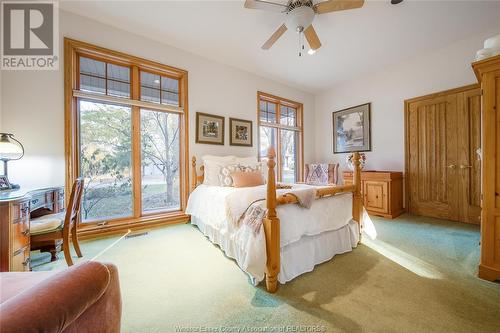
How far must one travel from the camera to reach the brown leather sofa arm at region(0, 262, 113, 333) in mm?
428

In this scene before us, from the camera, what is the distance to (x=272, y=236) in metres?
1.59

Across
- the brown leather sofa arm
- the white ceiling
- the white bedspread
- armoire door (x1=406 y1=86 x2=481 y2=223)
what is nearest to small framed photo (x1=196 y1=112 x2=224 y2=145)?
the white ceiling

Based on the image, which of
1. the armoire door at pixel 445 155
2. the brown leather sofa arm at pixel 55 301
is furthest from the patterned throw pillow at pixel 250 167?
the armoire door at pixel 445 155

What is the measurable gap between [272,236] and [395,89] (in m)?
4.32

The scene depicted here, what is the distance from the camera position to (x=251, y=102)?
4309 mm

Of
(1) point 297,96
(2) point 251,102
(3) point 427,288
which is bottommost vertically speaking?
(3) point 427,288

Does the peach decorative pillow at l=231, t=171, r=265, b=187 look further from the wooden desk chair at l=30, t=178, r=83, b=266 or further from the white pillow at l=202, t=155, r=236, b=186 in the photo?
the wooden desk chair at l=30, t=178, r=83, b=266

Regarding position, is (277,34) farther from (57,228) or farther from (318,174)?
(57,228)

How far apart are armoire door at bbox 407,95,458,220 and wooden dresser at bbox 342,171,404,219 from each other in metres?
0.29

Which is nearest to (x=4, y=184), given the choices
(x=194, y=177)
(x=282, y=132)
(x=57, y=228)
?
(x=57, y=228)

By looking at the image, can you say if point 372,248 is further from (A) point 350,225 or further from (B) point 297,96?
(B) point 297,96

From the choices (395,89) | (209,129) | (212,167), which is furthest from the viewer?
(395,89)

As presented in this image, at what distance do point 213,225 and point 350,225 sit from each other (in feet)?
5.52

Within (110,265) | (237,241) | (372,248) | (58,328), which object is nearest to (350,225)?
(372,248)
